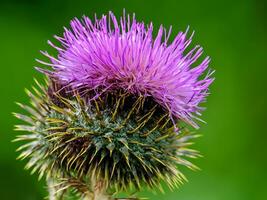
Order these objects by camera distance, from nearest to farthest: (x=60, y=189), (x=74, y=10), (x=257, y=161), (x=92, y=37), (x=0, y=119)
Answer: (x=60, y=189)
(x=92, y=37)
(x=0, y=119)
(x=257, y=161)
(x=74, y=10)

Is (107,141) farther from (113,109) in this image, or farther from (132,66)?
(132,66)

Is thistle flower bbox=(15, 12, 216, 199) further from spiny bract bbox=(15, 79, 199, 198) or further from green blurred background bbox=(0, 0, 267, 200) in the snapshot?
green blurred background bbox=(0, 0, 267, 200)

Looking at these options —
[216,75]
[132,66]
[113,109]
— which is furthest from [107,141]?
[216,75]

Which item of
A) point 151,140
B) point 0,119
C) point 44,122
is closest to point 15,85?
point 0,119

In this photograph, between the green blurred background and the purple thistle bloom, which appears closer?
the purple thistle bloom

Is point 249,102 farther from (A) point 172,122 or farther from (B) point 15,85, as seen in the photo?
(A) point 172,122

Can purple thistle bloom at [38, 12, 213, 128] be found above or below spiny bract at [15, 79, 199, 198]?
above

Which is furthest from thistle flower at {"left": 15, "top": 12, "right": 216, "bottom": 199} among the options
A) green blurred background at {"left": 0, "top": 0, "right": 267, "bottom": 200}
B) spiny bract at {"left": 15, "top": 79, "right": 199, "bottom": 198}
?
green blurred background at {"left": 0, "top": 0, "right": 267, "bottom": 200}
